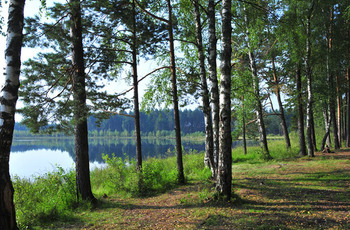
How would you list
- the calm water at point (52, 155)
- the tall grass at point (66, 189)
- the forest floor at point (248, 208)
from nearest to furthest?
the forest floor at point (248, 208)
the tall grass at point (66, 189)
the calm water at point (52, 155)

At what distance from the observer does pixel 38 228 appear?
18.0ft

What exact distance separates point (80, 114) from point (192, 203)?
4.47 m

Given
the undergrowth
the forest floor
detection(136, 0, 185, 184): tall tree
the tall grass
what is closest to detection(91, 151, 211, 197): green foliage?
the tall grass

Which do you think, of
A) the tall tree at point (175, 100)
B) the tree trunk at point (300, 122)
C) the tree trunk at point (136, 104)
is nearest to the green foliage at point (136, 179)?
the tree trunk at point (136, 104)

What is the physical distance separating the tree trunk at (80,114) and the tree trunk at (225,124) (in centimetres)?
436

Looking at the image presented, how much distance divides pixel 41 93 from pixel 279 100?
16.3 m

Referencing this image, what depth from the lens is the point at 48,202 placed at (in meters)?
6.73

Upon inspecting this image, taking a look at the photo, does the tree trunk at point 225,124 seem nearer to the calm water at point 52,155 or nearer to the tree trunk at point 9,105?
the calm water at point 52,155

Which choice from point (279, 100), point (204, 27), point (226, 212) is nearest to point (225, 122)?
point (226, 212)

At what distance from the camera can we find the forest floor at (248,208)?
455cm

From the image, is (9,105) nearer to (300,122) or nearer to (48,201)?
(48,201)

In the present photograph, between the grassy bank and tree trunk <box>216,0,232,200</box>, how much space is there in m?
0.53

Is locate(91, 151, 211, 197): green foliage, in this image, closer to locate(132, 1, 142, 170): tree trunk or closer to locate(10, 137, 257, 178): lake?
locate(132, 1, 142, 170): tree trunk

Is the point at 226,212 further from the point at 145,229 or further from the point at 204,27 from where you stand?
the point at 204,27
